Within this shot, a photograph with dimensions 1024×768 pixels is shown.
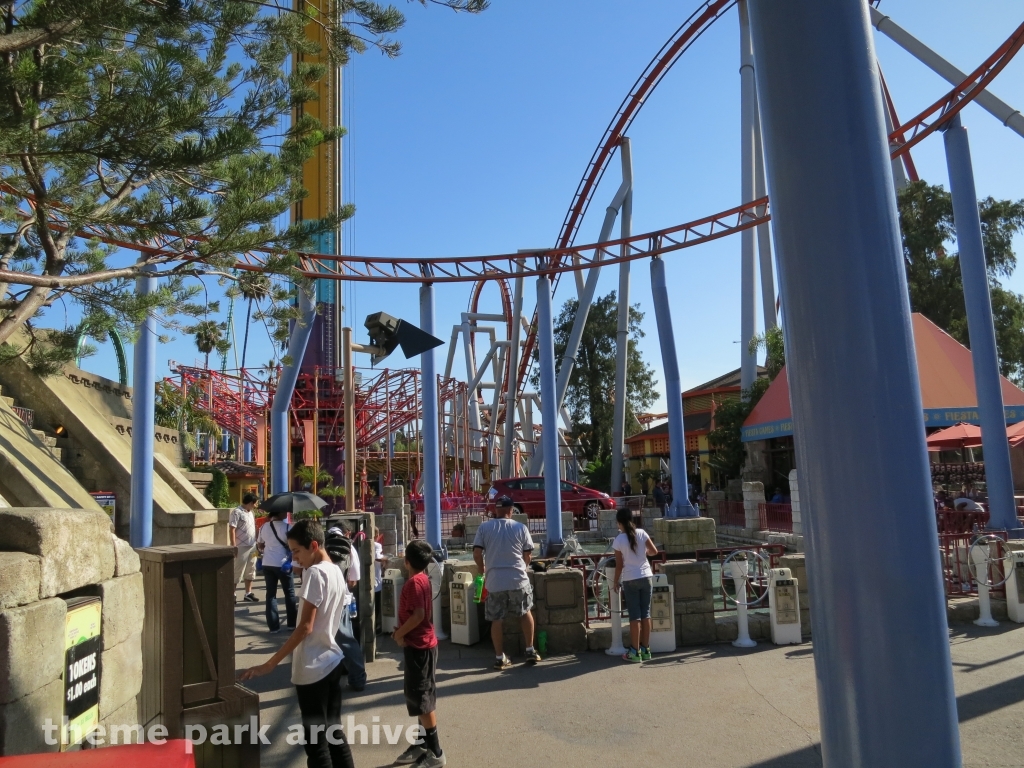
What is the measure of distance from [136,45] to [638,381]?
34393mm

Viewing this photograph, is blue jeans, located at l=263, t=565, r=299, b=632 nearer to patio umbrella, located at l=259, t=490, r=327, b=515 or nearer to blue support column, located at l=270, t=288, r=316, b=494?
patio umbrella, located at l=259, t=490, r=327, b=515

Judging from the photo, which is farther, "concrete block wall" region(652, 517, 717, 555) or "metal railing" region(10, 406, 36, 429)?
"concrete block wall" region(652, 517, 717, 555)

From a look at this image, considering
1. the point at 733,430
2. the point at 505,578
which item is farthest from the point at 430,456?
the point at 733,430

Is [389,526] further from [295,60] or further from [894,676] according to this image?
[894,676]

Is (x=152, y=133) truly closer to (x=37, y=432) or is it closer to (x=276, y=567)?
(x=276, y=567)

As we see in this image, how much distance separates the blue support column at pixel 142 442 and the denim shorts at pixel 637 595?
7.35m

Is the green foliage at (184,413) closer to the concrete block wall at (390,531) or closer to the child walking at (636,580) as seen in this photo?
the concrete block wall at (390,531)

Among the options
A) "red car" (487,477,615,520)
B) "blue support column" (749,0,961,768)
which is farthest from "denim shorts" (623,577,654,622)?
"red car" (487,477,615,520)

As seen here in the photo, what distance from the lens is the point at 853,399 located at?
1.95 meters

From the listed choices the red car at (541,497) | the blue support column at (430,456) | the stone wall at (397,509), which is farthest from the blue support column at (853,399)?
the red car at (541,497)

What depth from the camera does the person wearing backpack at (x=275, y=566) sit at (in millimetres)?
7992

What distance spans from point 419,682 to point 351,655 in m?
1.59

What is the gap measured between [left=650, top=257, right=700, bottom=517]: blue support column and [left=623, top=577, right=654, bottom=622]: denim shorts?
30.9 ft

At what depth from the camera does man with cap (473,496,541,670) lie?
6.48 metres
